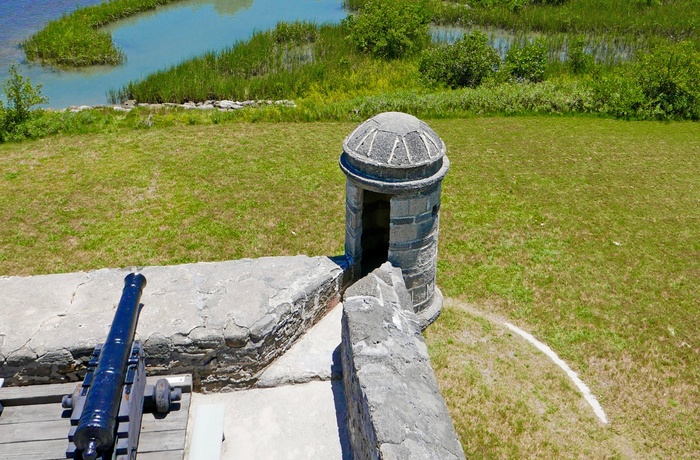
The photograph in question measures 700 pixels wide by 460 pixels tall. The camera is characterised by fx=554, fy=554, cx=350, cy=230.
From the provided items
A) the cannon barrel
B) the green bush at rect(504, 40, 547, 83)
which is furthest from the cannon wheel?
the green bush at rect(504, 40, 547, 83)

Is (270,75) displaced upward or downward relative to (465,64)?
downward

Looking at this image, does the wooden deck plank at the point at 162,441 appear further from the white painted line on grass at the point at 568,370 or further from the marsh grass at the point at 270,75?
the marsh grass at the point at 270,75

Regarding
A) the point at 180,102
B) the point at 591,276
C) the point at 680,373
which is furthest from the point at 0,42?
the point at 680,373

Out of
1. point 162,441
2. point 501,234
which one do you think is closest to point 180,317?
point 162,441

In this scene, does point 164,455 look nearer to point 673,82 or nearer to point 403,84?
point 403,84

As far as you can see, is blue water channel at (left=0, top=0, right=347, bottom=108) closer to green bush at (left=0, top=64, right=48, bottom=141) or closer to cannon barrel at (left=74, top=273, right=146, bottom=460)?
green bush at (left=0, top=64, right=48, bottom=141)

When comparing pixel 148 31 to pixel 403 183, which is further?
pixel 148 31
